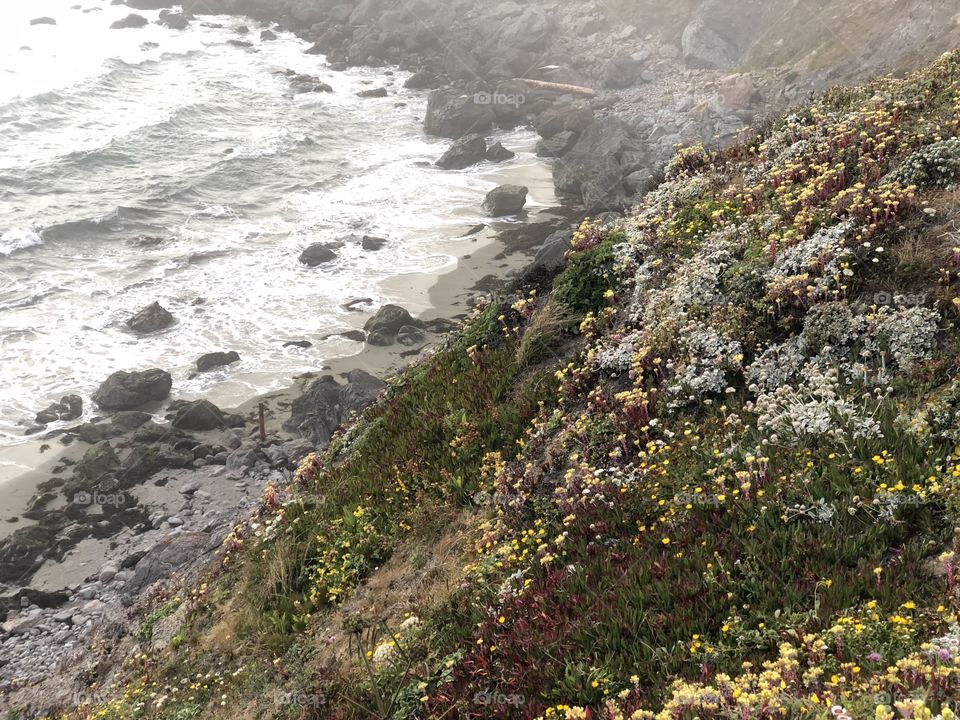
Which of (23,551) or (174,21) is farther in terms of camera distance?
(174,21)

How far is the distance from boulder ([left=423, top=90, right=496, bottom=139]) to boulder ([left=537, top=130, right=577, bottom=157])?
6011 millimetres

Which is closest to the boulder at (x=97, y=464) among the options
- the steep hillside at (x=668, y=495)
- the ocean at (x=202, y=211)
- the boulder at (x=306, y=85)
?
the ocean at (x=202, y=211)

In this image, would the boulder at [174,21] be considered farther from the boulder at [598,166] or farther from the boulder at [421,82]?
the boulder at [598,166]

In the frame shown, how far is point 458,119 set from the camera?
1880 inches

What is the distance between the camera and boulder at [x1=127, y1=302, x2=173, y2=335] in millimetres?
25750

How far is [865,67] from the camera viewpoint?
35438mm

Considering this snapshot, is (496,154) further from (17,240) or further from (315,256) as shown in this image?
(17,240)

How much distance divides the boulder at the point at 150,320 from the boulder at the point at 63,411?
430 centimetres

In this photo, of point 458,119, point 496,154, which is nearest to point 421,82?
point 458,119

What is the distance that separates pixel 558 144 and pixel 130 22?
55.3 m

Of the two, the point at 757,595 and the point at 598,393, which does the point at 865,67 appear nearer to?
the point at 598,393

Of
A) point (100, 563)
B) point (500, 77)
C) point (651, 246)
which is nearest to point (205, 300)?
point (100, 563)

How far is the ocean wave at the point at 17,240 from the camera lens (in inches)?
1249

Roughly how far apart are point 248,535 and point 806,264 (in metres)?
8.80
